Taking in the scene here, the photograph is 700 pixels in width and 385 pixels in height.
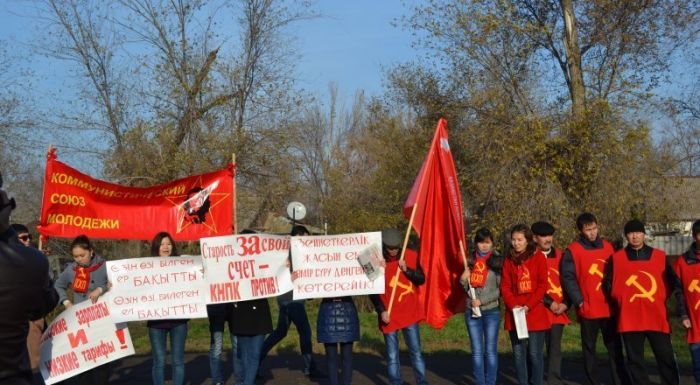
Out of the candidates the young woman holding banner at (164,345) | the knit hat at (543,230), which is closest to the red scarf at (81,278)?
the young woman holding banner at (164,345)

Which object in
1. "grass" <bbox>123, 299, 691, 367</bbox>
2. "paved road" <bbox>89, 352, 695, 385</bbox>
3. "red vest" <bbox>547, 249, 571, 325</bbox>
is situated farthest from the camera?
"grass" <bbox>123, 299, 691, 367</bbox>

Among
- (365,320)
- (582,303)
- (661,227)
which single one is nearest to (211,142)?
(365,320)

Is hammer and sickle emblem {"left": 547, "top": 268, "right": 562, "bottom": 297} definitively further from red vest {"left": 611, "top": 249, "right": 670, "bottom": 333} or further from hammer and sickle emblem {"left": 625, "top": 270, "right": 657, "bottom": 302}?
hammer and sickle emblem {"left": 625, "top": 270, "right": 657, "bottom": 302}

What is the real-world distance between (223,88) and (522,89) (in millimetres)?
8159

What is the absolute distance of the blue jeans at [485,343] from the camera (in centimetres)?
922

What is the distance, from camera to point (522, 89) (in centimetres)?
2231

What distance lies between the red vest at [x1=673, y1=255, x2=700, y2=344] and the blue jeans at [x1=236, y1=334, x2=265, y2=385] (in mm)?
4561

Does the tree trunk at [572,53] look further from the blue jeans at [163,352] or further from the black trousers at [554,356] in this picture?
the blue jeans at [163,352]

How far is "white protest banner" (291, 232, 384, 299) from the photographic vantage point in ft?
30.5

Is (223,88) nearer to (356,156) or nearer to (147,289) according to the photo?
(147,289)

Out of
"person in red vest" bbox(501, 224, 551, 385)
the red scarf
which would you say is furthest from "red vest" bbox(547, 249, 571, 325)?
the red scarf

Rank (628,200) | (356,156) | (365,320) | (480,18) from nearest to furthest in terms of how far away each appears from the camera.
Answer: (365,320) < (628,200) < (480,18) < (356,156)

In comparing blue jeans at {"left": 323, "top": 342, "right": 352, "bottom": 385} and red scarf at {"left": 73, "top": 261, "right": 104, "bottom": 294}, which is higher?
red scarf at {"left": 73, "top": 261, "right": 104, "bottom": 294}

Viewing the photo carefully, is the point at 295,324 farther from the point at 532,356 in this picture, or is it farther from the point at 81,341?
the point at 532,356
